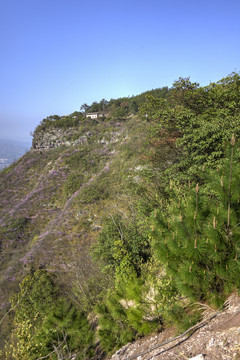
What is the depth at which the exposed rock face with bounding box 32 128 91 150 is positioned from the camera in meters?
39.9

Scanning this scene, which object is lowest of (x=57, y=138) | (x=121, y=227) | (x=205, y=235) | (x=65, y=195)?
(x=121, y=227)

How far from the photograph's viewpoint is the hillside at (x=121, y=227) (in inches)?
127

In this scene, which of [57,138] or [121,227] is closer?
[121,227]

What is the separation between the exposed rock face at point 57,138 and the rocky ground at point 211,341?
124ft

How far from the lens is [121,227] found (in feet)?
42.1

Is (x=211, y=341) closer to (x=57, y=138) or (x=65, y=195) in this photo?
(x=65, y=195)

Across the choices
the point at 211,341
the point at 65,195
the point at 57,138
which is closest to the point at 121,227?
the point at 211,341

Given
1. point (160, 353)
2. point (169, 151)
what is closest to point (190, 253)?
point (160, 353)

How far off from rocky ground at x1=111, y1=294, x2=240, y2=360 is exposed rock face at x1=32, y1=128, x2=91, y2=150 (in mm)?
37779

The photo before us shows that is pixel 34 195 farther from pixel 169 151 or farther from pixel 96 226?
pixel 169 151

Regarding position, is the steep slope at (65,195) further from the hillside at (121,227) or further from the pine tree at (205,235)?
the pine tree at (205,235)

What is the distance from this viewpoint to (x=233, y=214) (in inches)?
121

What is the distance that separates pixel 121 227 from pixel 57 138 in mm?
35442

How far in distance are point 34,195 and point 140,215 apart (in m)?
23.1
